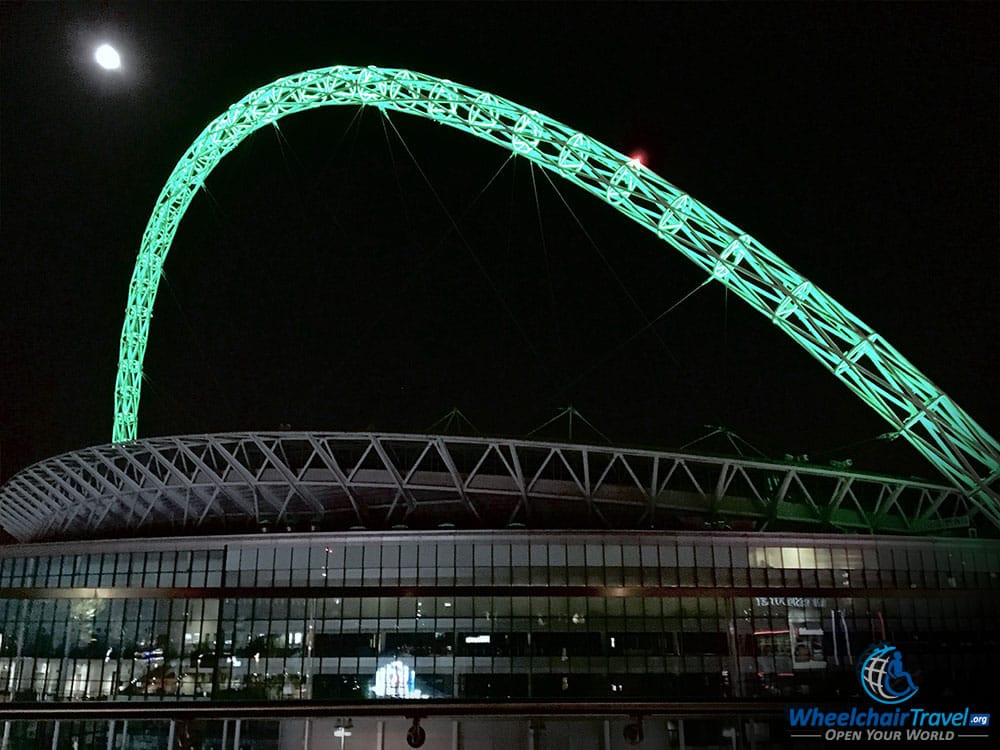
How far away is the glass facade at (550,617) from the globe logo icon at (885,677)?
59.3 ft

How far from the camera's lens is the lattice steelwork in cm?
4238

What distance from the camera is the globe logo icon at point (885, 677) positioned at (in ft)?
67.4

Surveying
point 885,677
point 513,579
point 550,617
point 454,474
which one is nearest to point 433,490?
point 454,474

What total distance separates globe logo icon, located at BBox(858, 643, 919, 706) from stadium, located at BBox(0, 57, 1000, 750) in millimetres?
11800

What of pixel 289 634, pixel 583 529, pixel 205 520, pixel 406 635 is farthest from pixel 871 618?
pixel 205 520

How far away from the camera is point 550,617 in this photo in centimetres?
3984

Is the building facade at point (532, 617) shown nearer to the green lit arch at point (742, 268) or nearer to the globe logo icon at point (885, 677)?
the green lit arch at point (742, 268)

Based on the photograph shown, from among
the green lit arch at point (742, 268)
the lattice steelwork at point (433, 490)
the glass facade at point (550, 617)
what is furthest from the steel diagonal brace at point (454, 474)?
the green lit arch at point (742, 268)

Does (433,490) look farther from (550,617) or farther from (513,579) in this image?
(550,617)

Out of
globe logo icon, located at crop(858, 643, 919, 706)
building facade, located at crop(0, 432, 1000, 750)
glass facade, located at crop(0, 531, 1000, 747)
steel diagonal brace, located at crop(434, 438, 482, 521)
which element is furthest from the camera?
steel diagonal brace, located at crop(434, 438, 482, 521)

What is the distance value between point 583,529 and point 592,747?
1046cm

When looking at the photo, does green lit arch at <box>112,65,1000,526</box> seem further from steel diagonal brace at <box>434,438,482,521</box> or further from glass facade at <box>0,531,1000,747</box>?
steel diagonal brace at <box>434,438,482,521</box>

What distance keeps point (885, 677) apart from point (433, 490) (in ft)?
89.5

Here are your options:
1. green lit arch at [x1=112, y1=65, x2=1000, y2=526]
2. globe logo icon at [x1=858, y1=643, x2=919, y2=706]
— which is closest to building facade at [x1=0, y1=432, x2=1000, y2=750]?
green lit arch at [x1=112, y1=65, x2=1000, y2=526]
